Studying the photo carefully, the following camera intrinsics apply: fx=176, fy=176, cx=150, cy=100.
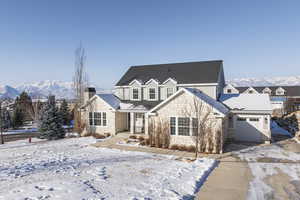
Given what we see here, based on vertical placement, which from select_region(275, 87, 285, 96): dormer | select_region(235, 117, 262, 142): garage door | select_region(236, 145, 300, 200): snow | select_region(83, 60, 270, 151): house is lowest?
select_region(236, 145, 300, 200): snow

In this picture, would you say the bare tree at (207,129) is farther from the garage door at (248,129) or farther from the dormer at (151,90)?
the dormer at (151,90)

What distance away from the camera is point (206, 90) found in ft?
62.0

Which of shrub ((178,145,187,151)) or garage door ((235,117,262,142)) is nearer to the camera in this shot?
shrub ((178,145,187,151))

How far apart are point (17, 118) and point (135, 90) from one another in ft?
93.1

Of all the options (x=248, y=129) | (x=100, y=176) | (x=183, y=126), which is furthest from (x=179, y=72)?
(x=100, y=176)

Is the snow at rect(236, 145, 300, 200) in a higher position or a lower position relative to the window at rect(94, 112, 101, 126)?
lower

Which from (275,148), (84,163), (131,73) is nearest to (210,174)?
(84,163)

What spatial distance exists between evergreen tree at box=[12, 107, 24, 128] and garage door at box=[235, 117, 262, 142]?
1538 inches

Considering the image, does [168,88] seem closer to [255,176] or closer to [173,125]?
[173,125]

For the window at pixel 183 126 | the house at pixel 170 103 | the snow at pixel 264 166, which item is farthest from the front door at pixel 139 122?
the snow at pixel 264 166

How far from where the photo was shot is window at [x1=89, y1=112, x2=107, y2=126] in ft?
63.3

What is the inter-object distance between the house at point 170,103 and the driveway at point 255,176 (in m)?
2.57

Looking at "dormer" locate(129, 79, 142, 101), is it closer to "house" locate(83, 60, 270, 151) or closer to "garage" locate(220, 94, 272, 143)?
"house" locate(83, 60, 270, 151)

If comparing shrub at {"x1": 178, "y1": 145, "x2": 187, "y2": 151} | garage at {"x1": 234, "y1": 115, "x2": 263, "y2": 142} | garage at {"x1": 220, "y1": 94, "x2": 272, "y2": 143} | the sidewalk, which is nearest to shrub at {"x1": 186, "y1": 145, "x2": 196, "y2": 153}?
shrub at {"x1": 178, "y1": 145, "x2": 187, "y2": 151}
